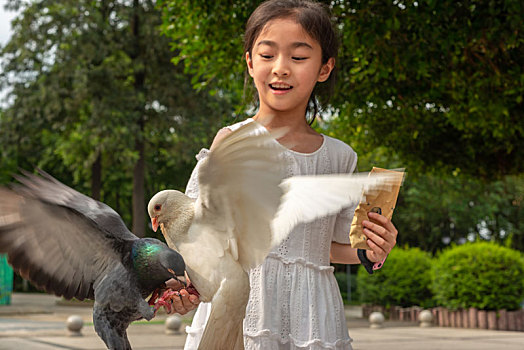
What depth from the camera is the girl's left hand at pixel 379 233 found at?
188cm

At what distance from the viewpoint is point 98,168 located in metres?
21.4

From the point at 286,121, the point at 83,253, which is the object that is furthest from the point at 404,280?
the point at 83,253

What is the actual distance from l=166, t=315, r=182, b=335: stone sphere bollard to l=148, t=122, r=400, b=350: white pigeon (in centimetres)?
1049

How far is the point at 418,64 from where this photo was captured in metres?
7.13

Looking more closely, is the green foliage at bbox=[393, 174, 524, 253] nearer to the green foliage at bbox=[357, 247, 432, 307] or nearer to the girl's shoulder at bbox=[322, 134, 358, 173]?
the green foliage at bbox=[357, 247, 432, 307]

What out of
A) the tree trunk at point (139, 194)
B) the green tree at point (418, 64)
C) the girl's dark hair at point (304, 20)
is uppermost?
the green tree at point (418, 64)

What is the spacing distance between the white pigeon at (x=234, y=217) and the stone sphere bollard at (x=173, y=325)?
1049cm

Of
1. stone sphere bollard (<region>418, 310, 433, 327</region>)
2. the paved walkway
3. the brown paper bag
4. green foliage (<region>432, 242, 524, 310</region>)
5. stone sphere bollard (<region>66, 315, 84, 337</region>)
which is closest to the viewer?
the brown paper bag

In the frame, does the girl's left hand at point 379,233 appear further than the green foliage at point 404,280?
No

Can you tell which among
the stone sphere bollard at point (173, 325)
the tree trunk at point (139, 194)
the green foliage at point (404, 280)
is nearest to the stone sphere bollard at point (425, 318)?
the green foliage at point (404, 280)

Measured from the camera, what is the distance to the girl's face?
2092mm

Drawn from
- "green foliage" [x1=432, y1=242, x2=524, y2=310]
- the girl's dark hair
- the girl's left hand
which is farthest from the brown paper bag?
"green foliage" [x1=432, y1=242, x2=524, y2=310]

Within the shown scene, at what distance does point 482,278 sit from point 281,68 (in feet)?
40.9

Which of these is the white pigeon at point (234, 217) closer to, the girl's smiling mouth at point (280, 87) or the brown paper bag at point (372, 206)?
the brown paper bag at point (372, 206)
